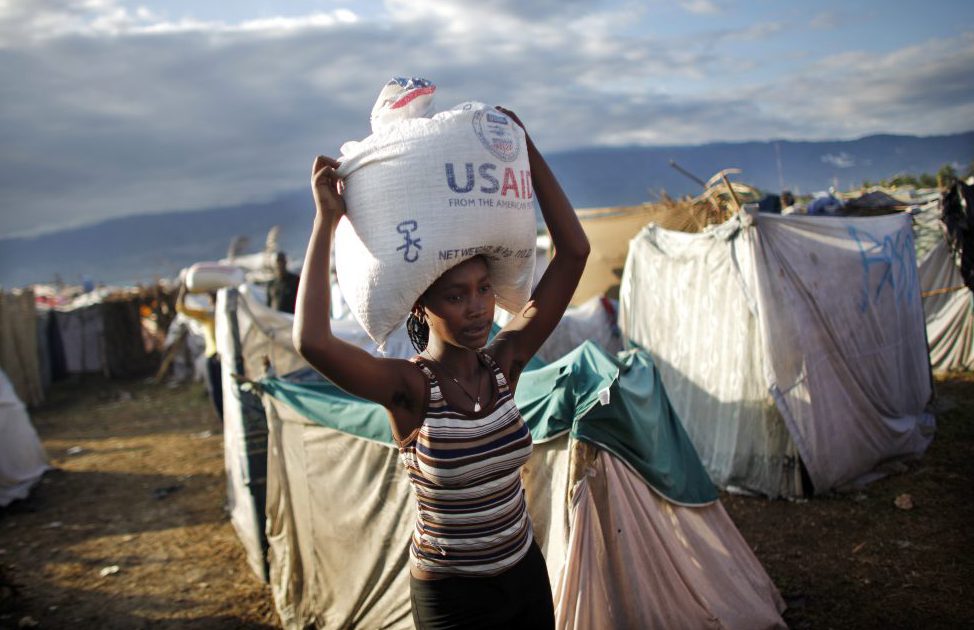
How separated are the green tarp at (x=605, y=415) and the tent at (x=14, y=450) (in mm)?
5961

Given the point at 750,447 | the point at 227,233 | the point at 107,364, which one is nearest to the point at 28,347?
the point at 107,364

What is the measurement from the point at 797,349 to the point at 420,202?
16.3 ft

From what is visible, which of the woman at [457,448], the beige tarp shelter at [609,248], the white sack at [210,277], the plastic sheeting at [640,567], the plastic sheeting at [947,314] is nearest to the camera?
the woman at [457,448]

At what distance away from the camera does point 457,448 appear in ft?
5.31

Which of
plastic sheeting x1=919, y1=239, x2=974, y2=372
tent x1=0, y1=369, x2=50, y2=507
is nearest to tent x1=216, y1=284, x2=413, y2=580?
tent x1=0, y1=369, x2=50, y2=507

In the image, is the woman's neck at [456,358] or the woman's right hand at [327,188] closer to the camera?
the woman's right hand at [327,188]

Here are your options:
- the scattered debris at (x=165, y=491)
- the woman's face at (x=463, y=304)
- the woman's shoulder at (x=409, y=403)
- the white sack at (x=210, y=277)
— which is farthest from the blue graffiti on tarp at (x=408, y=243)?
the scattered debris at (x=165, y=491)

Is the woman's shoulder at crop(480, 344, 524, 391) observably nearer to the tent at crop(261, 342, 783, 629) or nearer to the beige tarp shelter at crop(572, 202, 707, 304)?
the tent at crop(261, 342, 783, 629)

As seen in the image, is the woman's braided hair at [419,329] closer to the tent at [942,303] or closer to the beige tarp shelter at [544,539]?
the beige tarp shelter at [544,539]

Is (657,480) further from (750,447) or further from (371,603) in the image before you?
(750,447)

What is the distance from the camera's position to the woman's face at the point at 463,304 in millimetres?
1665

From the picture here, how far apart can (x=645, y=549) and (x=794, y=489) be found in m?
3.31

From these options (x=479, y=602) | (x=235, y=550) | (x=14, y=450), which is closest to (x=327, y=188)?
(x=479, y=602)

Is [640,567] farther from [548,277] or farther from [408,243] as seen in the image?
[408,243]
